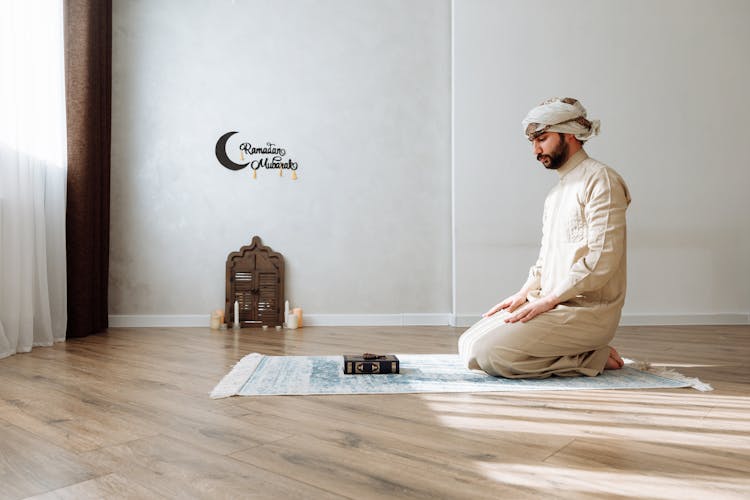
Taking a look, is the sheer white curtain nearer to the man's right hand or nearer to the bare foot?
the man's right hand

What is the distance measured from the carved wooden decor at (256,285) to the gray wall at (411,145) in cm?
10

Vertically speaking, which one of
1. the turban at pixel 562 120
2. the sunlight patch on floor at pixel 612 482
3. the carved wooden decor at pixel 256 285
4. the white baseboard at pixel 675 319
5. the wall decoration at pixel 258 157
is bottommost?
the white baseboard at pixel 675 319

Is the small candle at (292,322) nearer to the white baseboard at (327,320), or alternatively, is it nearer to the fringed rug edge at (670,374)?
the white baseboard at (327,320)

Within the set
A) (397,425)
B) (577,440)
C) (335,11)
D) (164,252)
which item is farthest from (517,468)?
(335,11)

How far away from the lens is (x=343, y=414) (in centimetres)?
154

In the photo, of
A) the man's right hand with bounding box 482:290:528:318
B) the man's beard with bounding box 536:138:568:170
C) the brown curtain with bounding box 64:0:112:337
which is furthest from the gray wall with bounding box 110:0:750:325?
the man's beard with bounding box 536:138:568:170

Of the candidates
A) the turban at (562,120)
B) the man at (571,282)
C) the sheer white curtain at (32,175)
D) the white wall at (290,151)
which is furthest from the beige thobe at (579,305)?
the sheer white curtain at (32,175)

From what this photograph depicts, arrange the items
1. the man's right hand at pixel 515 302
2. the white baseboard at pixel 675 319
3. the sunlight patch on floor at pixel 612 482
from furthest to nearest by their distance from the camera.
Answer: the white baseboard at pixel 675 319 < the man's right hand at pixel 515 302 < the sunlight patch on floor at pixel 612 482

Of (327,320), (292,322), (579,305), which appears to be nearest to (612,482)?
(579,305)

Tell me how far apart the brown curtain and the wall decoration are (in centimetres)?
76

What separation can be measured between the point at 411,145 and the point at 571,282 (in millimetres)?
2191

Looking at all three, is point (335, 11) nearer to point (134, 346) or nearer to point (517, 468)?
point (134, 346)

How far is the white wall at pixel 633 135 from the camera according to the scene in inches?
154

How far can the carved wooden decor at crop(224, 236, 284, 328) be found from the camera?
3805 millimetres
